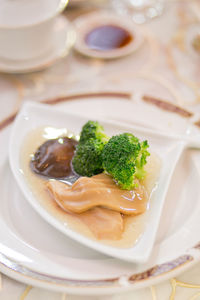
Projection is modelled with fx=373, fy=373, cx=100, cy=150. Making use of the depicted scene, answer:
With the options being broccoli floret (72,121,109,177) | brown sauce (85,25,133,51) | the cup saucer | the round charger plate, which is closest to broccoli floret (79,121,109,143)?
broccoli floret (72,121,109,177)

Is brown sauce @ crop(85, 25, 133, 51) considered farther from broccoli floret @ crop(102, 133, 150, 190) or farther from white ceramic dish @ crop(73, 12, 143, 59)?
broccoli floret @ crop(102, 133, 150, 190)

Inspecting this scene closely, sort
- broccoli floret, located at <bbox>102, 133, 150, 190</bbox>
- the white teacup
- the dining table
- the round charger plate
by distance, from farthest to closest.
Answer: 1. the white teacup
2. the dining table
3. broccoli floret, located at <bbox>102, 133, 150, 190</bbox>
4. the round charger plate

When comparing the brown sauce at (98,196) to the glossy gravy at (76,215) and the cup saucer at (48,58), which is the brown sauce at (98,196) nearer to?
the glossy gravy at (76,215)

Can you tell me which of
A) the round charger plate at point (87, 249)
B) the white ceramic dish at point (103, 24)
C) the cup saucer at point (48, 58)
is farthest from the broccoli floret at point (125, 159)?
the white ceramic dish at point (103, 24)

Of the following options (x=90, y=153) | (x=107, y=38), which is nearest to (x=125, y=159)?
(x=90, y=153)

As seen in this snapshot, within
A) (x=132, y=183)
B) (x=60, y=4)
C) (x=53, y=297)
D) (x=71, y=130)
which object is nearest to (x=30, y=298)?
(x=53, y=297)

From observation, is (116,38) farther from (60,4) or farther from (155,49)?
(60,4)

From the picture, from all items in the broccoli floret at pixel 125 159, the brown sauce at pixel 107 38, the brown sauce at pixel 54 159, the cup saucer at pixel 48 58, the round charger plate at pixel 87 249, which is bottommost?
the round charger plate at pixel 87 249
